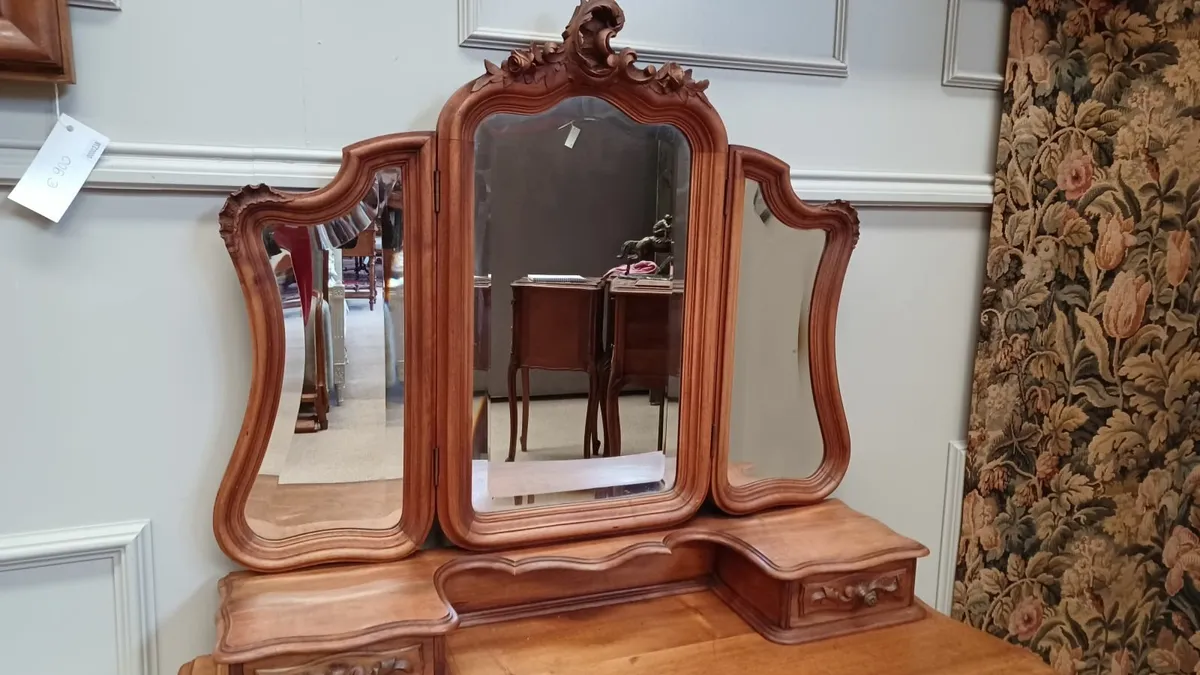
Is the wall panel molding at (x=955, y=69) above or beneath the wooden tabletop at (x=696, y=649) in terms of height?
above

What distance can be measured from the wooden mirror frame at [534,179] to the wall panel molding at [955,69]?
0.45m

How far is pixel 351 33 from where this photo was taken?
37.7 inches

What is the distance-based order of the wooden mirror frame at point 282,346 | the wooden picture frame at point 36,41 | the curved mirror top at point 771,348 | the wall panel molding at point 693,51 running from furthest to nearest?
the curved mirror top at point 771,348 → the wall panel molding at point 693,51 → the wooden mirror frame at point 282,346 → the wooden picture frame at point 36,41

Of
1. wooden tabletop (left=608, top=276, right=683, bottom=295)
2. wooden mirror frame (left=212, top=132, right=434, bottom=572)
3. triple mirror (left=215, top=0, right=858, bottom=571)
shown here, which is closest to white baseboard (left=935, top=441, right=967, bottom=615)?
triple mirror (left=215, top=0, right=858, bottom=571)

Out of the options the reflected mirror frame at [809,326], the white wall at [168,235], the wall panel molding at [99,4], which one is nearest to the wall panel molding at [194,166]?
the white wall at [168,235]

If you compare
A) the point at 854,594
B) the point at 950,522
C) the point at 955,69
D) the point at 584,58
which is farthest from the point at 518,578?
the point at 955,69

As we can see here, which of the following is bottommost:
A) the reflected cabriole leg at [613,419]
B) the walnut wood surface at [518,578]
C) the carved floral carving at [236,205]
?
the walnut wood surface at [518,578]

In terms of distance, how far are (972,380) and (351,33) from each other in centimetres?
109

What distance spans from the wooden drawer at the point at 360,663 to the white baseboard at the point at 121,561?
263 millimetres

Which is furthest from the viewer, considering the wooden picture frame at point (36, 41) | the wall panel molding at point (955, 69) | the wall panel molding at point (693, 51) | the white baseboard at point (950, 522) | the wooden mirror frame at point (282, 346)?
the white baseboard at point (950, 522)

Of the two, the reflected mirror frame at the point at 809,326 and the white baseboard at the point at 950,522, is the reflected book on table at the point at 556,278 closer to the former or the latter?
the reflected mirror frame at the point at 809,326

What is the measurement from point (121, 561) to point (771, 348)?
0.87 m

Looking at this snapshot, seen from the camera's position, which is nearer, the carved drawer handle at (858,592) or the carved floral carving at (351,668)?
the carved floral carving at (351,668)

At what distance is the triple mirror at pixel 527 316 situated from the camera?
3.06ft
